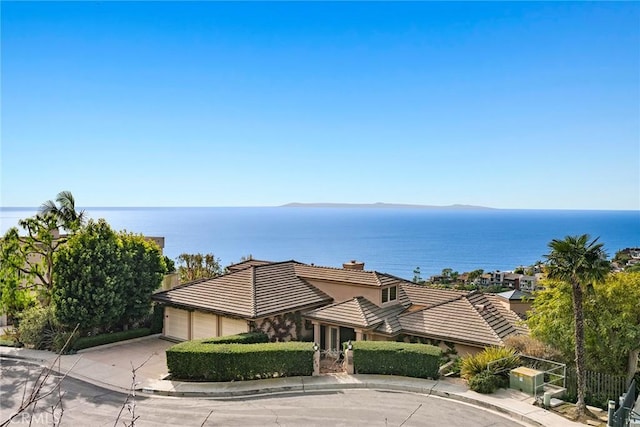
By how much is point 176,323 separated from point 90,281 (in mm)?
5298

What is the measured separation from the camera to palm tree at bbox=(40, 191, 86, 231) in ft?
87.6

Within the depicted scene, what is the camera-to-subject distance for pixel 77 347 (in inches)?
926

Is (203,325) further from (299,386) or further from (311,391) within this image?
(311,391)

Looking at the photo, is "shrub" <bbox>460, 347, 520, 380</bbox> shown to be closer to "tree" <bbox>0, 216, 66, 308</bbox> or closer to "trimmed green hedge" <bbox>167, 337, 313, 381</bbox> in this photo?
"trimmed green hedge" <bbox>167, 337, 313, 381</bbox>

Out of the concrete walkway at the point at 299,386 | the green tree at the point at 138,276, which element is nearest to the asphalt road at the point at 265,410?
the concrete walkway at the point at 299,386

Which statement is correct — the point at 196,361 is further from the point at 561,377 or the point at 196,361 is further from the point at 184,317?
the point at 561,377

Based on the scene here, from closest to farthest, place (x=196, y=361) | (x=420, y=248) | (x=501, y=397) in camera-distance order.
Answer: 1. (x=501, y=397)
2. (x=196, y=361)
3. (x=420, y=248)

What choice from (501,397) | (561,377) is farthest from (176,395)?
(561,377)

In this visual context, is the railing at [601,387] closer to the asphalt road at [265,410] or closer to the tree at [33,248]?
the asphalt road at [265,410]

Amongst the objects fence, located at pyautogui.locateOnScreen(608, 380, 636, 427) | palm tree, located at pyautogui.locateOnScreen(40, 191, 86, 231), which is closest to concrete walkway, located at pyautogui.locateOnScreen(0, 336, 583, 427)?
fence, located at pyautogui.locateOnScreen(608, 380, 636, 427)

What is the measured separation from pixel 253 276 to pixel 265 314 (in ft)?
14.2

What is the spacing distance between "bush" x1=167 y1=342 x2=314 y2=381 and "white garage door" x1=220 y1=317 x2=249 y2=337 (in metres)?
3.78

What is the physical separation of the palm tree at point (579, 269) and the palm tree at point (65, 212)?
83.2 ft

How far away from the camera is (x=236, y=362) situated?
18.7 metres
